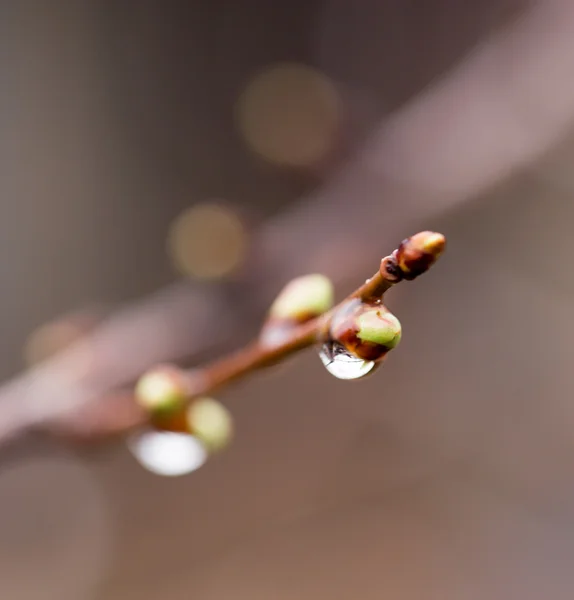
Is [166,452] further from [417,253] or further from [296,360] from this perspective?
[296,360]

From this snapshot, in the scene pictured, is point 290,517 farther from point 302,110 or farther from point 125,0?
point 125,0

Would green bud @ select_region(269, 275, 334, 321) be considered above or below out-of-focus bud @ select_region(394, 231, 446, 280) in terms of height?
above

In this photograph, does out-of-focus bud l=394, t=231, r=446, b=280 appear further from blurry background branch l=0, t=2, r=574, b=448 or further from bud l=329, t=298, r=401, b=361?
blurry background branch l=0, t=2, r=574, b=448

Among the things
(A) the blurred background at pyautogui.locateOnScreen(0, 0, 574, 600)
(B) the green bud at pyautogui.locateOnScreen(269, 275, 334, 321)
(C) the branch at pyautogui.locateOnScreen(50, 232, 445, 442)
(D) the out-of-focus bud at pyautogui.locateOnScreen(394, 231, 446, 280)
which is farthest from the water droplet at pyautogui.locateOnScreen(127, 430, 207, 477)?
(A) the blurred background at pyautogui.locateOnScreen(0, 0, 574, 600)

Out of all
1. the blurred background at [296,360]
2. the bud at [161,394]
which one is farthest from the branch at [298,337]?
the blurred background at [296,360]

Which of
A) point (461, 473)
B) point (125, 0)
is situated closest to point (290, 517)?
point (461, 473)

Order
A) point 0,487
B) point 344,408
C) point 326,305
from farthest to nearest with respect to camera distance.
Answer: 1. point 344,408
2. point 0,487
3. point 326,305

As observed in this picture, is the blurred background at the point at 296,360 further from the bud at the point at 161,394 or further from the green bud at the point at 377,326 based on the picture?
the green bud at the point at 377,326
